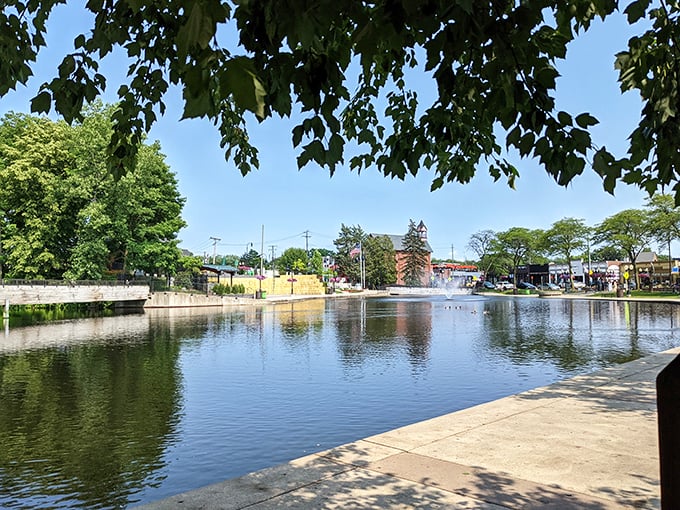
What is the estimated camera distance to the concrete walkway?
435 centimetres

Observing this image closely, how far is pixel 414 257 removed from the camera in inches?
4500

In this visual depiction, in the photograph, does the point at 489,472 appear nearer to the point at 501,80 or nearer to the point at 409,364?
the point at 501,80

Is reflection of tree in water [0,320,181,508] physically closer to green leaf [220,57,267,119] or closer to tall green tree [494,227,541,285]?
green leaf [220,57,267,119]

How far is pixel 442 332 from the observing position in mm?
24578

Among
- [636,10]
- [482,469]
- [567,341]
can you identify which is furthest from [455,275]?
[636,10]

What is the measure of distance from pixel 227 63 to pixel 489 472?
4.77 m

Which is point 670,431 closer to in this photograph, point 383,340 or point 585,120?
point 585,120

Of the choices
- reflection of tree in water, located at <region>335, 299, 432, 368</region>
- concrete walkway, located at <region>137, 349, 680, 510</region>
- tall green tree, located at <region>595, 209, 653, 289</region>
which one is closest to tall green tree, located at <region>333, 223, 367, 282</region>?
tall green tree, located at <region>595, 209, 653, 289</region>

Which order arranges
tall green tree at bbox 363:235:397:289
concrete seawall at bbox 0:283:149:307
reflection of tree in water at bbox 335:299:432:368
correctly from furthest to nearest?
tall green tree at bbox 363:235:397:289 < concrete seawall at bbox 0:283:149:307 < reflection of tree in water at bbox 335:299:432:368

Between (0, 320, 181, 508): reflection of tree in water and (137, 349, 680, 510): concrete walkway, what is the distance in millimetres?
2573

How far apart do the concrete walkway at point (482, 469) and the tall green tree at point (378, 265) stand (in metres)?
99.9

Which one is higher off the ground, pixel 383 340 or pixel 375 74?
pixel 375 74

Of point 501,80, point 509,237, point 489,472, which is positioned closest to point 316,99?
point 501,80

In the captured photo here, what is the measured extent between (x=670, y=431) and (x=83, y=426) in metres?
9.62
